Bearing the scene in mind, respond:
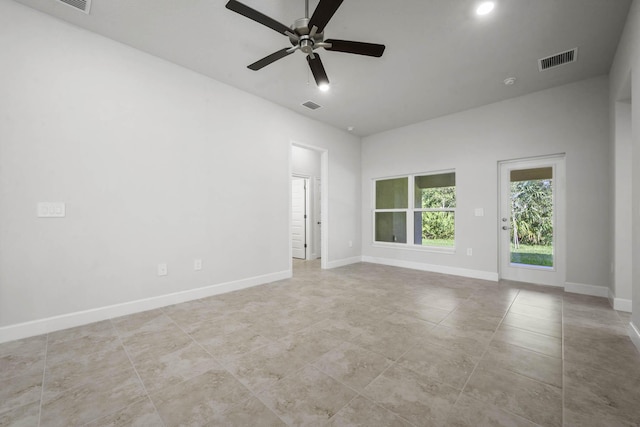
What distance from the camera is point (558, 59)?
3.13 m

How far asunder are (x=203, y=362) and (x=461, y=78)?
4.46m

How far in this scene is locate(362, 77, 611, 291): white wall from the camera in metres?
3.55

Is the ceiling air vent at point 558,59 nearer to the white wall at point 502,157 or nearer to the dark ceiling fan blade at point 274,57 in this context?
the white wall at point 502,157

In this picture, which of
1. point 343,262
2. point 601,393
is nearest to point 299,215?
point 343,262

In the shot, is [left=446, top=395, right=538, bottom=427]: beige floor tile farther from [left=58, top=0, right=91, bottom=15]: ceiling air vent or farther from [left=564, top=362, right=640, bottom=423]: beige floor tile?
[left=58, top=0, right=91, bottom=15]: ceiling air vent

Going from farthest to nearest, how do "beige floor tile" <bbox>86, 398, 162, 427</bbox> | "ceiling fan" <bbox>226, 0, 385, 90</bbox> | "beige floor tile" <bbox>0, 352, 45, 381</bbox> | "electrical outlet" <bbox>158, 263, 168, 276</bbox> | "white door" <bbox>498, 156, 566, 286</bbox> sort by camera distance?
"white door" <bbox>498, 156, 566, 286</bbox>
"electrical outlet" <bbox>158, 263, 168, 276</bbox>
"ceiling fan" <bbox>226, 0, 385, 90</bbox>
"beige floor tile" <bbox>0, 352, 45, 381</bbox>
"beige floor tile" <bbox>86, 398, 162, 427</bbox>

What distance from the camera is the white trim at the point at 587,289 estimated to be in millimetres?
3496

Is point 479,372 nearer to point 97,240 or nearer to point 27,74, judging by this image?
point 97,240

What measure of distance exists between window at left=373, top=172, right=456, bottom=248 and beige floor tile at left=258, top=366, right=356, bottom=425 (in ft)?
13.4

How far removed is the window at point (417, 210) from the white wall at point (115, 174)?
293cm

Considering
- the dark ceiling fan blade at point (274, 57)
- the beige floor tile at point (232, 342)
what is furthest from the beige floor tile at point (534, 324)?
the dark ceiling fan blade at point (274, 57)

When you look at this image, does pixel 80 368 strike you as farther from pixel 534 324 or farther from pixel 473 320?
pixel 534 324

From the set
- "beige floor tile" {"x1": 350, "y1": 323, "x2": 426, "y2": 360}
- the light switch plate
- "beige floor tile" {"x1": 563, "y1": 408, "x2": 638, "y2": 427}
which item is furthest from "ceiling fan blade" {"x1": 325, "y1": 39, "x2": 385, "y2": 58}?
the light switch plate

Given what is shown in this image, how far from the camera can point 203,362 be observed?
1938 millimetres
